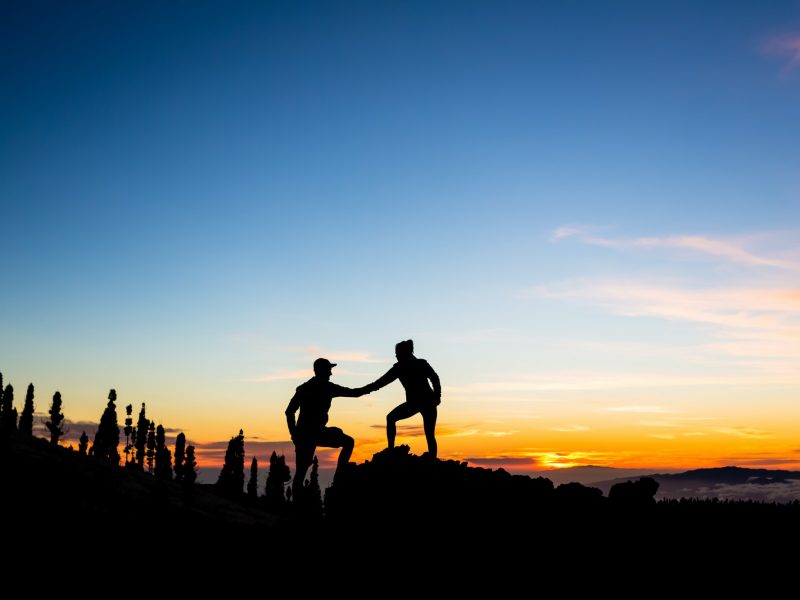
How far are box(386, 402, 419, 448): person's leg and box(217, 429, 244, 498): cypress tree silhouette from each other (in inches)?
6216

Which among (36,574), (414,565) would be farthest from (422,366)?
(36,574)

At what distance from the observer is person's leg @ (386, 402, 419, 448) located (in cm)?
1728

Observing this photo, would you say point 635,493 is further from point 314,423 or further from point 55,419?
point 55,419

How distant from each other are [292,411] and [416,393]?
3.30m

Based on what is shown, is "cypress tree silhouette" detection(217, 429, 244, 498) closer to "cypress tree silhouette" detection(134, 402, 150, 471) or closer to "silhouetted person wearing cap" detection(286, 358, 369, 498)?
"cypress tree silhouette" detection(134, 402, 150, 471)

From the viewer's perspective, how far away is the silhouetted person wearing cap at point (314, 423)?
1700 cm

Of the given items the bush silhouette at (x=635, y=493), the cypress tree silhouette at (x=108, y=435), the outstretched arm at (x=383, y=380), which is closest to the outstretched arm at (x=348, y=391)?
the outstretched arm at (x=383, y=380)

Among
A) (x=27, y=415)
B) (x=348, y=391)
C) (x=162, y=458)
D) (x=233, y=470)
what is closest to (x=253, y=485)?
(x=233, y=470)

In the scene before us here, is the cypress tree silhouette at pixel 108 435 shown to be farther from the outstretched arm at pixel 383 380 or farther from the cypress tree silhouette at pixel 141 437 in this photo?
the outstretched arm at pixel 383 380

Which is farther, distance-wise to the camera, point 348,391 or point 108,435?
point 108,435

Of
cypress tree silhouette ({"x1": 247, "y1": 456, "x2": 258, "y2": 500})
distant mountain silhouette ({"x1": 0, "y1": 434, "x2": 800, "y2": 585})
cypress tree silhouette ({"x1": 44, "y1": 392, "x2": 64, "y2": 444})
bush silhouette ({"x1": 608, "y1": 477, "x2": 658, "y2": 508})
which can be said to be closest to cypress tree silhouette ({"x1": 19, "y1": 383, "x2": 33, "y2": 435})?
cypress tree silhouette ({"x1": 44, "y1": 392, "x2": 64, "y2": 444})

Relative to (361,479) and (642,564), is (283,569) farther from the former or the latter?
(642,564)

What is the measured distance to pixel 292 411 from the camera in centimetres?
1725

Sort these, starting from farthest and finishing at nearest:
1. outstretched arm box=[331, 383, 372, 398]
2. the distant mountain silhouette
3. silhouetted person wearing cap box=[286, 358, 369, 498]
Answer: outstretched arm box=[331, 383, 372, 398]
silhouetted person wearing cap box=[286, 358, 369, 498]
the distant mountain silhouette
